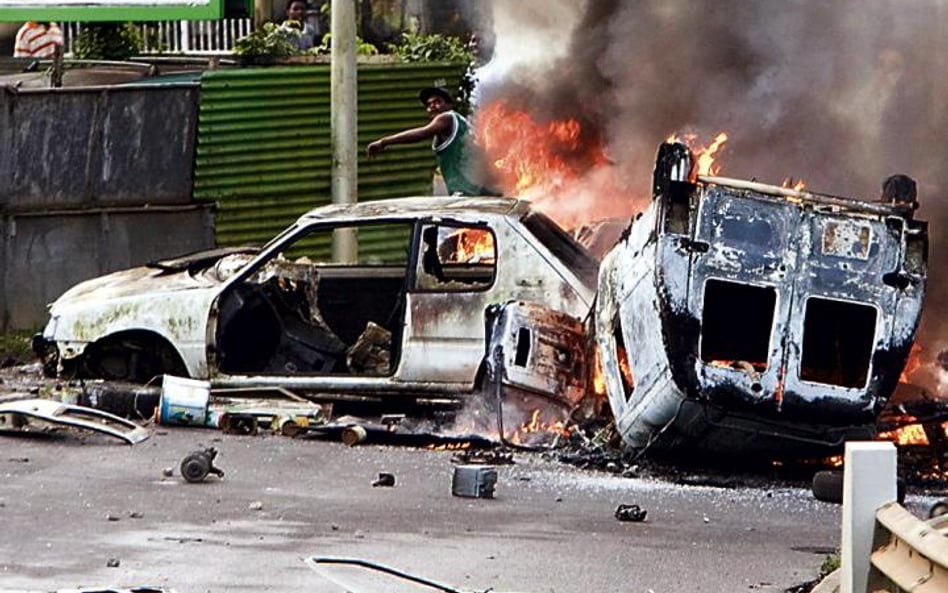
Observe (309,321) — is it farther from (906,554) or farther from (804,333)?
(906,554)

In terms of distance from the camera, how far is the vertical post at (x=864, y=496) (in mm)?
5551

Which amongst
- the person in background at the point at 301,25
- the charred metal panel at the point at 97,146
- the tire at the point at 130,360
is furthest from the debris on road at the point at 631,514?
the person in background at the point at 301,25

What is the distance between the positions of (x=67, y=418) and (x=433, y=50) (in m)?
9.58

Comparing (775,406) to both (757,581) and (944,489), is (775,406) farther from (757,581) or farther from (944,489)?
(757,581)

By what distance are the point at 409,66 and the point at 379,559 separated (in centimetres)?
1085

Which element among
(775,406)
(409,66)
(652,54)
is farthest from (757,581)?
(409,66)

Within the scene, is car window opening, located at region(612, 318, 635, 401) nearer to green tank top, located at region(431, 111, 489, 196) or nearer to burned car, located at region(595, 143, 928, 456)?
burned car, located at region(595, 143, 928, 456)

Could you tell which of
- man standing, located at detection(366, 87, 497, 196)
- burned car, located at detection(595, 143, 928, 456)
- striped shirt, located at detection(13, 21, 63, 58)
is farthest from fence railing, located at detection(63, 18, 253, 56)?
burned car, located at detection(595, 143, 928, 456)

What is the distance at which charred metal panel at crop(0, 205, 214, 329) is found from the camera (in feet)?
57.9

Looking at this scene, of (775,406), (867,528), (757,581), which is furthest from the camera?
(775,406)

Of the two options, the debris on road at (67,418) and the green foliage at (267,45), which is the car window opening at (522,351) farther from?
the green foliage at (267,45)

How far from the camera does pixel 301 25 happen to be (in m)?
24.6

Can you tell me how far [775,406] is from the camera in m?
11.5

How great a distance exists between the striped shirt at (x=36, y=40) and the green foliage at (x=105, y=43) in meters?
1.44
